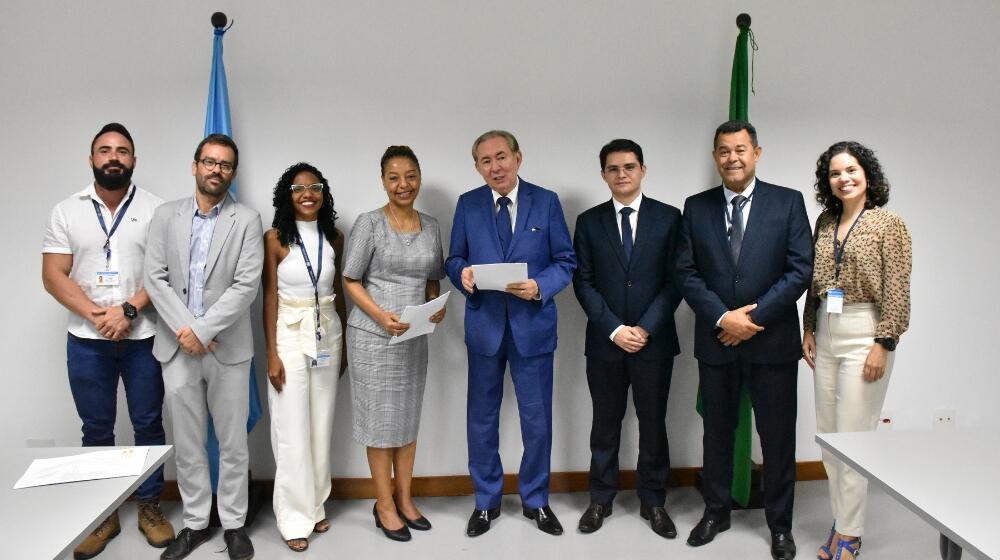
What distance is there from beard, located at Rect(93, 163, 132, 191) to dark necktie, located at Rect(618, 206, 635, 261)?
7.86 feet

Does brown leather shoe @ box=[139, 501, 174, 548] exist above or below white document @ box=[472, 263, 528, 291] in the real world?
below

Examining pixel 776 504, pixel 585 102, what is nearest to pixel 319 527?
pixel 776 504

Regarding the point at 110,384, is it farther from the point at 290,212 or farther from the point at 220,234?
the point at 290,212

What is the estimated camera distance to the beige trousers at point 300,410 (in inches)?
123

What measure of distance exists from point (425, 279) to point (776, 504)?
Result: 1.99 meters

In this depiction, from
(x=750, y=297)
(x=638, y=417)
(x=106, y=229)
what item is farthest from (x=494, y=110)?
(x=106, y=229)

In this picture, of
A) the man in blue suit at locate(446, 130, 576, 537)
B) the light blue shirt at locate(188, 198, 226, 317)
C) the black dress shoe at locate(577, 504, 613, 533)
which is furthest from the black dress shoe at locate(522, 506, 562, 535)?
the light blue shirt at locate(188, 198, 226, 317)

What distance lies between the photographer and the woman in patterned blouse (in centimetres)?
271

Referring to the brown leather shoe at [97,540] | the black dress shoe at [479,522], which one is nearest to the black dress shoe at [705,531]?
the black dress shoe at [479,522]

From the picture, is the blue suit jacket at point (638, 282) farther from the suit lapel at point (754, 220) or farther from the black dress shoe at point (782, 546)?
the black dress shoe at point (782, 546)

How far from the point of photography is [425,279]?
3215 millimetres

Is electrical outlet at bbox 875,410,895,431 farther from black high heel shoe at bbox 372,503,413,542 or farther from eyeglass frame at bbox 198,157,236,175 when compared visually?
eyeglass frame at bbox 198,157,236,175

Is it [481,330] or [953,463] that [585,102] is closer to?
[481,330]

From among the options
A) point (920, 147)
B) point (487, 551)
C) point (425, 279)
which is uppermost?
point (920, 147)
